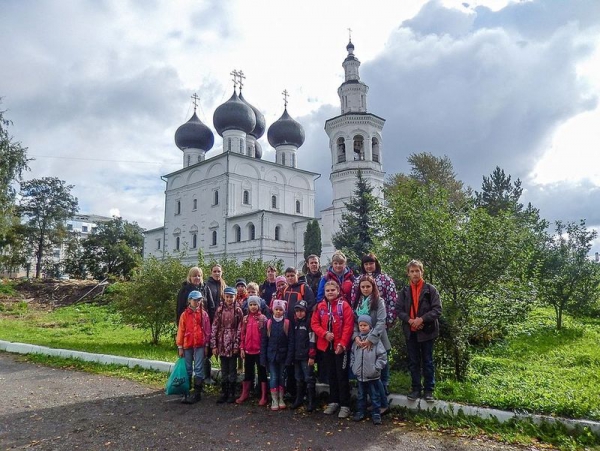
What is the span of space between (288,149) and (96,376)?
1465 inches

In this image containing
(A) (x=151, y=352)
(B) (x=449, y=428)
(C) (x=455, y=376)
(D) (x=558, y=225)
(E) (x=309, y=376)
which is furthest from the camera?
(D) (x=558, y=225)

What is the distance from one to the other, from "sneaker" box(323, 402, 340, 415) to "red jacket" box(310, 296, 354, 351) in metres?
0.66

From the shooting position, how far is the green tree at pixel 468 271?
603 cm

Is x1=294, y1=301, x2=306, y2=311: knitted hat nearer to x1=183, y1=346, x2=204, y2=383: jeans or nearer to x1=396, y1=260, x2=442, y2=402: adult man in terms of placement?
x1=396, y1=260, x2=442, y2=402: adult man

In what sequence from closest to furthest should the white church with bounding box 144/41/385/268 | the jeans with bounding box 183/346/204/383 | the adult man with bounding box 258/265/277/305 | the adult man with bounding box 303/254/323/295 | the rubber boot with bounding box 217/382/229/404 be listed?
1. the rubber boot with bounding box 217/382/229/404
2. the jeans with bounding box 183/346/204/383
3. the adult man with bounding box 303/254/323/295
4. the adult man with bounding box 258/265/277/305
5. the white church with bounding box 144/41/385/268

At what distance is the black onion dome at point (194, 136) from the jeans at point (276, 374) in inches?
1579

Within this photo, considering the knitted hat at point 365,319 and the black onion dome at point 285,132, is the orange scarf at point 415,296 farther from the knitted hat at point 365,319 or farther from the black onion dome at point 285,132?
the black onion dome at point 285,132

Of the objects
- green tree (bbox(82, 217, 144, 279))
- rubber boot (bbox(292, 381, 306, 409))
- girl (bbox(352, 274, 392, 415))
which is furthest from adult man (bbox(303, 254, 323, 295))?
green tree (bbox(82, 217, 144, 279))

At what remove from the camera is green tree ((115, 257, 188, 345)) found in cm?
1048

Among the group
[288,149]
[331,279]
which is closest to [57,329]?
[331,279]

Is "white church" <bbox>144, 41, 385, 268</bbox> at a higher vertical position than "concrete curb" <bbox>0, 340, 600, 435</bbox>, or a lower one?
higher

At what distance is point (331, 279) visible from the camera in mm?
5758

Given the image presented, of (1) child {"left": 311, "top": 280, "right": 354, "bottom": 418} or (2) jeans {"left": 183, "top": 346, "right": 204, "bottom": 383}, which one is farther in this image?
(2) jeans {"left": 183, "top": 346, "right": 204, "bottom": 383}

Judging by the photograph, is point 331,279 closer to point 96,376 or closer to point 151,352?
point 96,376
